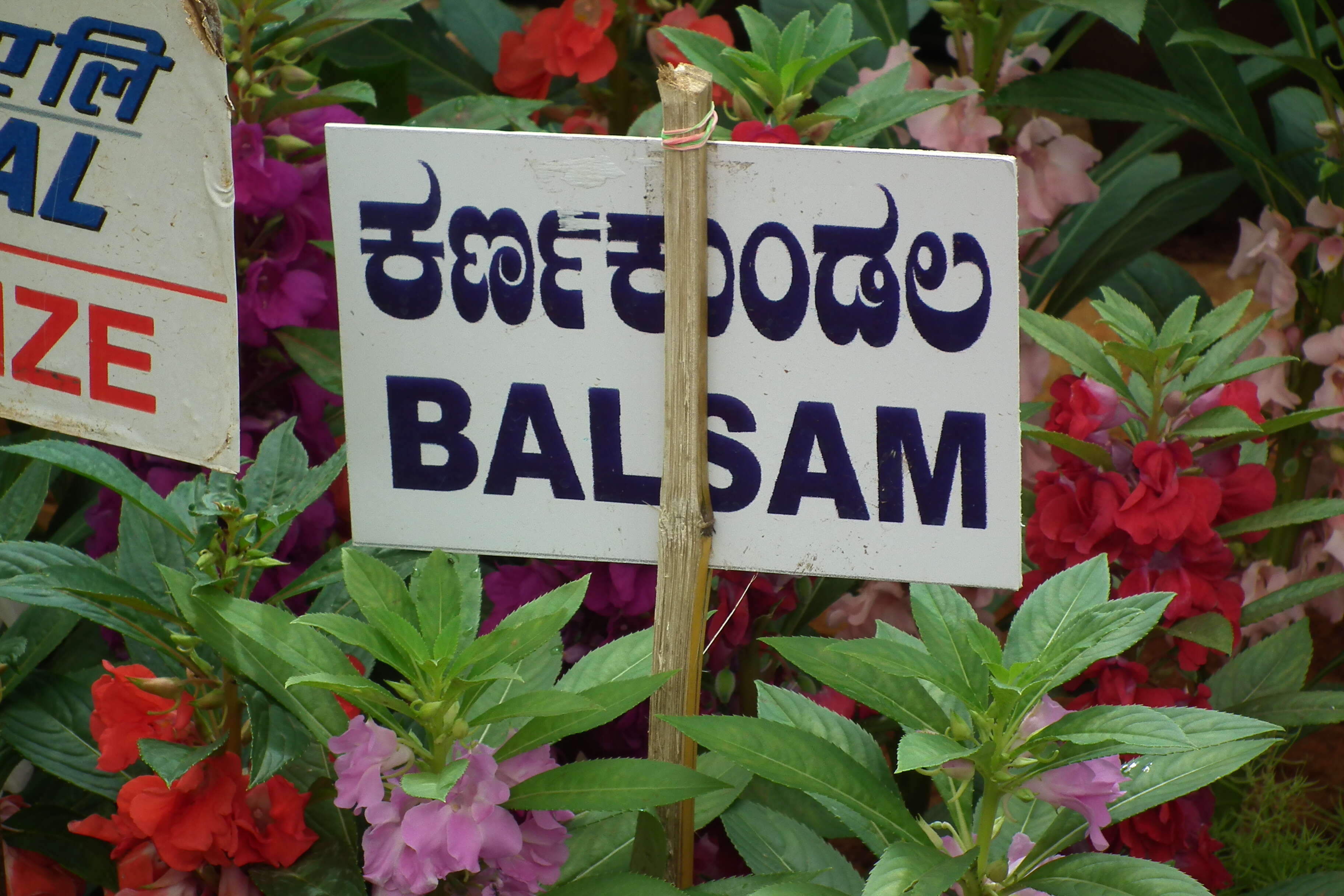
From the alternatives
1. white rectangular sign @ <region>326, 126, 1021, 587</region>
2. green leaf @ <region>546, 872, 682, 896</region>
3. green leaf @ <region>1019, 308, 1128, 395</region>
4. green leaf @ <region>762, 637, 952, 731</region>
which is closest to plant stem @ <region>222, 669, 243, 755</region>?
white rectangular sign @ <region>326, 126, 1021, 587</region>

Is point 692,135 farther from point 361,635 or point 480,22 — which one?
point 480,22

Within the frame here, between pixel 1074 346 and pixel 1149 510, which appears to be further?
pixel 1074 346

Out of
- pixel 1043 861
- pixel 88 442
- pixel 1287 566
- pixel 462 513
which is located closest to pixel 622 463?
pixel 462 513

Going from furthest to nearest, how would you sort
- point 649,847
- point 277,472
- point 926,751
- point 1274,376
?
point 1274,376, point 277,472, point 649,847, point 926,751

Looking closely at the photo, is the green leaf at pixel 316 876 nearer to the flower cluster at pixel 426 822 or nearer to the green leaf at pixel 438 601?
the flower cluster at pixel 426 822

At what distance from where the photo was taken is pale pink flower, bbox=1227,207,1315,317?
1.40 m

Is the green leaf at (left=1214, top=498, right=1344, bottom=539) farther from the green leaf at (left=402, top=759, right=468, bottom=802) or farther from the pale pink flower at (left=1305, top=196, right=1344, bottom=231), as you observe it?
the green leaf at (left=402, top=759, right=468, bottom=802)

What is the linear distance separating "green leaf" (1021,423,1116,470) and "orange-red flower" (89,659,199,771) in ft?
2.05

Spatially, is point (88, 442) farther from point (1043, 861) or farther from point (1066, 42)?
point (1066, 42)

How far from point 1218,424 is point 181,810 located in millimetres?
770

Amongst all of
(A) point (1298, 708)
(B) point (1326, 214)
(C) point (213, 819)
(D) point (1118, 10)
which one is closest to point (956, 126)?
(D) point (1118, 10)

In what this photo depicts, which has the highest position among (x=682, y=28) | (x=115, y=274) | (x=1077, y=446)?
(x=682, y=28)

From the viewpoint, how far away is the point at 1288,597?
3.62ft

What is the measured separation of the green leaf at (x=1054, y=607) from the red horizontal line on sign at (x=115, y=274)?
50 cm
